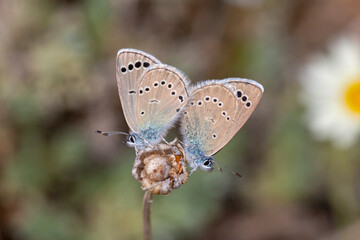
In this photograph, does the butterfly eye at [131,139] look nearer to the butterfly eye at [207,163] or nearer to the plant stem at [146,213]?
the butterfly eye at [207,163]

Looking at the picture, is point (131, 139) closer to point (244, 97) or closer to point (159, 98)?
point (159, 98)

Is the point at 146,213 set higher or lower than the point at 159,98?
lower

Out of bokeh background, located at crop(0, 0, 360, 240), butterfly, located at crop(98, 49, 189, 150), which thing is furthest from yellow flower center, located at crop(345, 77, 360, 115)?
butterfly, located at crop(98, 49, 189, 150)

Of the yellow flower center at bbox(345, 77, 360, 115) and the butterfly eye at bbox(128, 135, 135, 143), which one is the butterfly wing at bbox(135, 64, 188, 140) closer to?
the butterfly eye at bbox(128, 135, 135, 143)

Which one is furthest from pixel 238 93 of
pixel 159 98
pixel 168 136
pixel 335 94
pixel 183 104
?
pixel 335 94

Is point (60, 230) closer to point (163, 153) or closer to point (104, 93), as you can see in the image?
point (104, 93)

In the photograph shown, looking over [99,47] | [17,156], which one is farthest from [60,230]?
[99,47]
